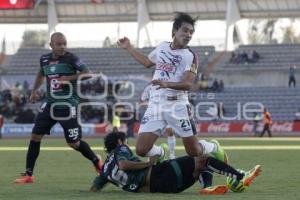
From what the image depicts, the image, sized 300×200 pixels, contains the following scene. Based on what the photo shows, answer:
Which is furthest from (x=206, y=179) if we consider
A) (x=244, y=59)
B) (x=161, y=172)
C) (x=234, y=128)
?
(x=244, y=59)

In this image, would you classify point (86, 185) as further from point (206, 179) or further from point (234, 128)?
point (234, 128)

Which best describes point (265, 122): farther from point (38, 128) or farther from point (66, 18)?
point (38, 128)

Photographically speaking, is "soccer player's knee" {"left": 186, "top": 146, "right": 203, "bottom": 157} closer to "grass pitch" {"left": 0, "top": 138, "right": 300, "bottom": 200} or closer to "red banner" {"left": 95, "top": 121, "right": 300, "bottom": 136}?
"grass pitch" {"left": 0, "top": 138, "right": 300, "bottom": 200}

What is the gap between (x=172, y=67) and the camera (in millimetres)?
10961

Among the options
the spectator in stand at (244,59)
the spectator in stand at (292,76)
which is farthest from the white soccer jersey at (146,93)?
the spectator in stand at (244,59)

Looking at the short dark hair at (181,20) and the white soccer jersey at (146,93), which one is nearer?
the short dark hair at (181,20)

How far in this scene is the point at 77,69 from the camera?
13.1 metres

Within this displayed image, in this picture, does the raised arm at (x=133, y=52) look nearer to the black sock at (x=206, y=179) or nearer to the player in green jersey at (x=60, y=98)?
the black sock at (x=206, y=179)

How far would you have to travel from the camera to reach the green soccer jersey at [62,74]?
13086mm

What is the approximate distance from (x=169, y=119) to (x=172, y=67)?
645 mm

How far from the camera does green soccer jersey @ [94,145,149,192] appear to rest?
10.8 meters

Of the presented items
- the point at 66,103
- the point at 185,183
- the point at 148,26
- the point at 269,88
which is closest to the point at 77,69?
the point at 66,103

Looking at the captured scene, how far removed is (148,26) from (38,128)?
1804 inches

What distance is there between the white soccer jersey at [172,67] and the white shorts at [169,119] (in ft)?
0.38
